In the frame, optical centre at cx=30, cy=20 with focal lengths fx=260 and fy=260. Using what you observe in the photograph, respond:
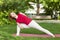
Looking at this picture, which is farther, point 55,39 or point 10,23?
point 10,23

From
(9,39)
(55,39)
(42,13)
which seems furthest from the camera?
(42,13)

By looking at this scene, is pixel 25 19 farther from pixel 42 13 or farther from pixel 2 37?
pixel 42 13

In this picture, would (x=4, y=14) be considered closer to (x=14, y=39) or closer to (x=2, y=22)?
(x=2, y=22)

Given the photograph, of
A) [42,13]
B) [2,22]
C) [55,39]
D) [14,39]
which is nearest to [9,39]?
[14,39]

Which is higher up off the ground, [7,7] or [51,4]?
[7,7]

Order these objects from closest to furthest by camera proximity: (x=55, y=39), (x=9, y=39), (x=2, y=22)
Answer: (x=9, y=39) < (x=55, y=39) < (x=2, y=22)

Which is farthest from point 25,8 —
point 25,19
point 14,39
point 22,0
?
point 14,39

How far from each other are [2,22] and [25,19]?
7528 millimetres

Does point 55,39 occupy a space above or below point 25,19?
below

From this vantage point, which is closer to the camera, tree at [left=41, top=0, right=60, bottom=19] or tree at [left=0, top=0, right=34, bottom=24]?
tree at [left=0, top=0, right=34, bottom=24]

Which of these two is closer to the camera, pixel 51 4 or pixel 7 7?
pixel 7 7

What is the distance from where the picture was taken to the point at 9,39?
522 cm

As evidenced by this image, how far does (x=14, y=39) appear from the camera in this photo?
5336 mm

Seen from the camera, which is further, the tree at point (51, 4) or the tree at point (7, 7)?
the tree at point (51, 4)
